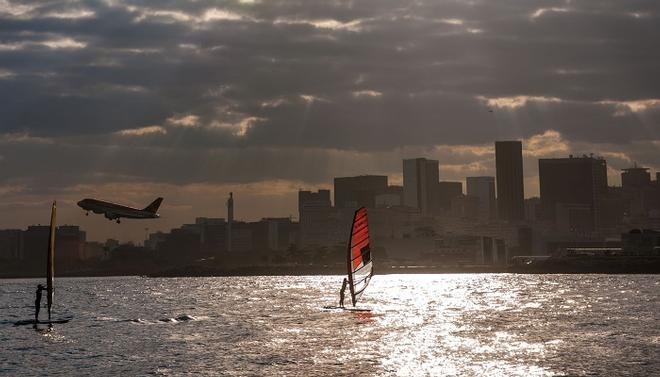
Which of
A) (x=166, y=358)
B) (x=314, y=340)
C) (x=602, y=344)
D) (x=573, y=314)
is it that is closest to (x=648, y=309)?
(x=573, y=314)

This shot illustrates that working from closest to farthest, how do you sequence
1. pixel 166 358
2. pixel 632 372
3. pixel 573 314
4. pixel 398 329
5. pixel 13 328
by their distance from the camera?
pixel 632 372, pixel 166 358, pixel 398 329, pixel 13 328, pixel 573 314

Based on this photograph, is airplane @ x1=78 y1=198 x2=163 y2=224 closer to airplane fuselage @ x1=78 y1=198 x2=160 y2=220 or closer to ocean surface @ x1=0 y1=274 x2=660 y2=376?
airplane fuselage @ x1=78 y1=198 x2=160 y2=220

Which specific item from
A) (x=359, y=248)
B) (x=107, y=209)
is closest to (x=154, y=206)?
(x=107, y=209)

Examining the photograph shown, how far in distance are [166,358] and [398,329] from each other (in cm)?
2494

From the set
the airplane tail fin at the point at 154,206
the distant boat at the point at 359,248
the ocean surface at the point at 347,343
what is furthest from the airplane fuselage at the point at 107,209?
the distant boat at the point at 359,248

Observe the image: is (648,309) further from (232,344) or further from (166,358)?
(166,358)

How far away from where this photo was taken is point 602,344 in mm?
65688

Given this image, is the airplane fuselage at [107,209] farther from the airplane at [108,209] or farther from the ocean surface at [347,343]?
the ocean surface at [347,343]

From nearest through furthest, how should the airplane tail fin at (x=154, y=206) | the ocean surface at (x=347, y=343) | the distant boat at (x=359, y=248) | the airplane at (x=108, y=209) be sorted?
1. the ocean surface at (x=347, y=343)
2. the distant boat at (x=359, y=248)
3. the airplane at (x=108, y=209)
4. the airplane tail fin at (x=154, y=206)

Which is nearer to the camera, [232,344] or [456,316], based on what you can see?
[232,344]

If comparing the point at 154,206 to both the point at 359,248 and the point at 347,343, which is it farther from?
the point at 347,343

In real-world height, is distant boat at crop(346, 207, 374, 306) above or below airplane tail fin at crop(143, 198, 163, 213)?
below

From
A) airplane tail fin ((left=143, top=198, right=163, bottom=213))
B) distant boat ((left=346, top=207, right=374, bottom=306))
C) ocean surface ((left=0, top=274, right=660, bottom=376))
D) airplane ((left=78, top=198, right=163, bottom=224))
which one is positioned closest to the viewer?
ocean surface ((left=0, top=274, right=660, bottom=376))

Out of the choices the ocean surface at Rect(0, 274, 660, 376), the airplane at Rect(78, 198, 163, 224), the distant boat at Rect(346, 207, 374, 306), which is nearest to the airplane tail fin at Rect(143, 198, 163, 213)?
the airplane at Rect(78, 198, 163, 224)
